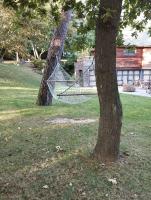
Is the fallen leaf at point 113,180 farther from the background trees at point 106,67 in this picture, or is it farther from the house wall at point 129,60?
the house wall at point 129,60

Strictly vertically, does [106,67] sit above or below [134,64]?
above

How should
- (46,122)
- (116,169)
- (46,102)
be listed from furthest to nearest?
(46,102)
(46,122)
(116,169)

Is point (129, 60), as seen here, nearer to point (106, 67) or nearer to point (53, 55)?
point (53, 55)

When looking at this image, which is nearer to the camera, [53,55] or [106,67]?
[106,67]

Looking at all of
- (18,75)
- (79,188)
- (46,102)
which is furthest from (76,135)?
(18,75)

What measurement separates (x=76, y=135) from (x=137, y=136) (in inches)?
49.9

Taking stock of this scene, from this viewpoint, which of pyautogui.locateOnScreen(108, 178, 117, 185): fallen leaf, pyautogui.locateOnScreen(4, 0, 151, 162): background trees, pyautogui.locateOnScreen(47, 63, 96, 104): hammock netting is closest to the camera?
pyautogui.locateOnScreen(108, 178, 117, 185): fallen leaf

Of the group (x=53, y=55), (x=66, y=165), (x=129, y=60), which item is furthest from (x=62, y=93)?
(x=129, y=60)

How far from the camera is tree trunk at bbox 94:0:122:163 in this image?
5.54 metres

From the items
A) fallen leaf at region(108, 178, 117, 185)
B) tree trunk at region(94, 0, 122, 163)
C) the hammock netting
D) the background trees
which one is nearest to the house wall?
the hammock netting

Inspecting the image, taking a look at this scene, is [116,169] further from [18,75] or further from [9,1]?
[18,75]

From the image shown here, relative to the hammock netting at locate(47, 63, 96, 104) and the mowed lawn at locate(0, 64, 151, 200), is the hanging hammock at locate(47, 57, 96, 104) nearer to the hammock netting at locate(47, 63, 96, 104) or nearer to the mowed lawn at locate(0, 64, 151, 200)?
the hammock netting at locate(47, 63, 96, 104)

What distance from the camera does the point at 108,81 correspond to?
5.64 meters

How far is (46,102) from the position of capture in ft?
42.3
